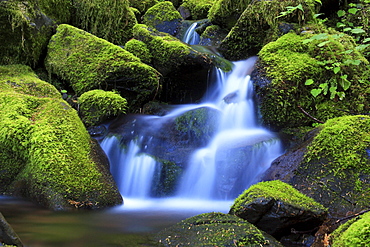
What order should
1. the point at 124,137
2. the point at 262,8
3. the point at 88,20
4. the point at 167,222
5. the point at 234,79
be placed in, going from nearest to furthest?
1. the point at 167,222
2. the point at 124,137
3. the point at 234,79
4. the point at 262,8
5. the point at 88,20

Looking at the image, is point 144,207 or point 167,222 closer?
point 167,222

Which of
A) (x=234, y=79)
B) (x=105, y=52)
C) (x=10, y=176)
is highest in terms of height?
(x=105, y=52)

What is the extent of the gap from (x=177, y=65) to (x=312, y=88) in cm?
300

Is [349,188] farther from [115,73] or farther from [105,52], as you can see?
[105,52]

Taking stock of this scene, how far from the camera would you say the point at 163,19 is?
446 inches

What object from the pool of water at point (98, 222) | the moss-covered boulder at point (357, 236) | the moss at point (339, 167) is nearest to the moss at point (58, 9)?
the pool of water at point (98, 222)

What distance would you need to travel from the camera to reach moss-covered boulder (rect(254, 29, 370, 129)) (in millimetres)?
6098

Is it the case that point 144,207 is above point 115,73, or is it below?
below

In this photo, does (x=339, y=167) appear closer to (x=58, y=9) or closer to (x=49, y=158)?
(x=49, y=158)

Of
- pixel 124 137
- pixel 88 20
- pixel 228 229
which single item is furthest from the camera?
pixel 88 20

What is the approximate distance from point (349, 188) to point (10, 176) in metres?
4.57

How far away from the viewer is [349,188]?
388cm

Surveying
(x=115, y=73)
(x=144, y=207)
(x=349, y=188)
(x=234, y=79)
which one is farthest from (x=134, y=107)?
(x=349, y=188)

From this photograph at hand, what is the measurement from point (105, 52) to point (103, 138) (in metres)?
2.12
